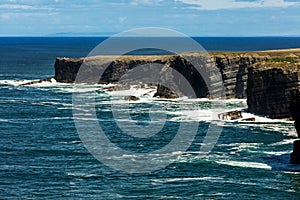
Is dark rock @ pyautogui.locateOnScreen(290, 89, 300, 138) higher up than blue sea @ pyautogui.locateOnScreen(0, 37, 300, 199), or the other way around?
dark rock @ pyautogui.locateOnScreen(290, 89, 300, 138)

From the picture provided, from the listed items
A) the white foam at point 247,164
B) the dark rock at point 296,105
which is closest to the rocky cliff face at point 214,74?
the white foam at point 247,164

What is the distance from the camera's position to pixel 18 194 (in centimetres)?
7619

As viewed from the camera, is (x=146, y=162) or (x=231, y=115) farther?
(x=231, y=115)

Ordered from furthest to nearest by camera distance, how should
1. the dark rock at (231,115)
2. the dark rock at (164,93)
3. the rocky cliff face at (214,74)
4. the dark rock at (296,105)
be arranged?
the dark rock at (164,93), the rocky cliff face at (214,74), the dark rock at (231,115), the dark rock at (296,105)

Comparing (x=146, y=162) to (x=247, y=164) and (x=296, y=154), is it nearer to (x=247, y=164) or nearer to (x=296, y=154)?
(x=247, y=164)

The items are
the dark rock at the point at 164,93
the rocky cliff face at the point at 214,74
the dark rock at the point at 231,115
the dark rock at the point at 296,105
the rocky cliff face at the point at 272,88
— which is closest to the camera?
the dark rock at the point at 296,105

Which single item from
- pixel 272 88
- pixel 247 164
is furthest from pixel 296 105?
pixel 272 88

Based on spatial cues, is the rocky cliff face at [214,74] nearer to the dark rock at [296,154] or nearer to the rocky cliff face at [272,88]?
the rocky cliff face at [272,88]

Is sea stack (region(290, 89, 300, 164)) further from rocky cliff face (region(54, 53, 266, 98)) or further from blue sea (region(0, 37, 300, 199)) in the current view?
rocky cliff face (region(54, 53, 266, 98))

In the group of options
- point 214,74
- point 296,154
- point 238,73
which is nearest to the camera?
point 296,154

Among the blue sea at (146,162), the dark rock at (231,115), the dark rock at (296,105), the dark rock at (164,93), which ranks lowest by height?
the blue sea at (146,162)

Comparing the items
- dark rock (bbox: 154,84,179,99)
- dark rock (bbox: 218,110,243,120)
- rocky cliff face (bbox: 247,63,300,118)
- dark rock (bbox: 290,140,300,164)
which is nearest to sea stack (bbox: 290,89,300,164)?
dark rock (bbox: 290,140,300,164)

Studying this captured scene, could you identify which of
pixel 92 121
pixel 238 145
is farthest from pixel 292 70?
pixel 92 121

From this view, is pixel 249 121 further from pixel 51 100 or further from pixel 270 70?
pixel 51 100
